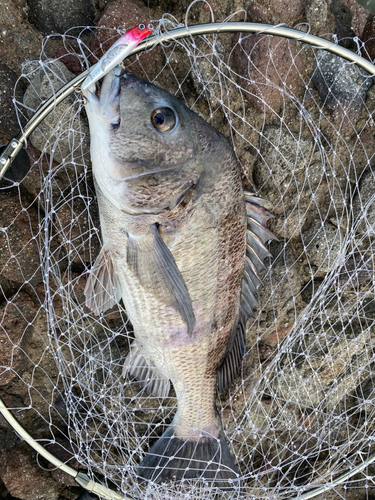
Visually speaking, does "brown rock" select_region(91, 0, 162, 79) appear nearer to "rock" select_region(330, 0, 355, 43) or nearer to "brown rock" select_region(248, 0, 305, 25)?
"brown rock" select_region(248, 0, 305, 25)

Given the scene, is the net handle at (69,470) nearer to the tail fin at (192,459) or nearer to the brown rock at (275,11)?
the tail fin at (192,459)

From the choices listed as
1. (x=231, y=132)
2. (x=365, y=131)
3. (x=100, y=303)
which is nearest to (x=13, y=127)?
(x=100, y=303)

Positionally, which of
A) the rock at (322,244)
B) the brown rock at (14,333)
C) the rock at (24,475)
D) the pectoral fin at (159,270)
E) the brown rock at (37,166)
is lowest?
the rock at (24,475)

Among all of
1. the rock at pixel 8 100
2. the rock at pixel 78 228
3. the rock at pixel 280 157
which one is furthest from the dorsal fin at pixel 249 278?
the rock at pixel 8 100

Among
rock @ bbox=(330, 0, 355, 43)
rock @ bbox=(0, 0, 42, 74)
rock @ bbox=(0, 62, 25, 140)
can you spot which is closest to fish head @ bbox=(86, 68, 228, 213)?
rock @ bbox=(0, 62, 25, 140)

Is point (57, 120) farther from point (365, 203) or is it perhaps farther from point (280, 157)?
point (365, 203)

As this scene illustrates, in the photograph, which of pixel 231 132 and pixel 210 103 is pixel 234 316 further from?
pixel 210 103

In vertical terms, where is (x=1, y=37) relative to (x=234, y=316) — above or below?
above

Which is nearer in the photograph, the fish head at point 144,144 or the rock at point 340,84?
the fish head at point 144,144
